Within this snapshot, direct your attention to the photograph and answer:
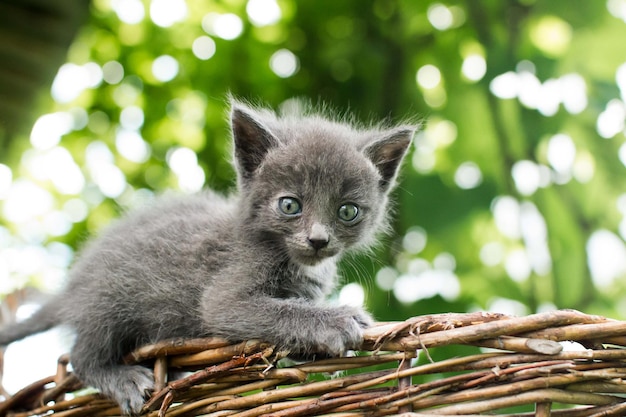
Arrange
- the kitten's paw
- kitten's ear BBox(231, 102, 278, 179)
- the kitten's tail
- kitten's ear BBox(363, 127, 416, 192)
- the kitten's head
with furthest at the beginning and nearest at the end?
the kitten's tail
kitten's ear BBox(363, 127, 416, 192)
kitten's ear BBox(231, 102, 278, 179)
the kitten's head
the kitten's paw

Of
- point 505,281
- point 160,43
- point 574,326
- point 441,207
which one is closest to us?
point 574,326

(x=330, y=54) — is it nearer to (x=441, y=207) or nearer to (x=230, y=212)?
(x=441, y=207)

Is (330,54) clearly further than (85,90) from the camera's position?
No

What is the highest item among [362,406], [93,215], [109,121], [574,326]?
[109,121]

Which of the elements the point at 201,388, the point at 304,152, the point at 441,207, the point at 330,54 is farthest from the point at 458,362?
the point at 330,54

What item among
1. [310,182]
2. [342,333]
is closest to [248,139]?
[310,182]

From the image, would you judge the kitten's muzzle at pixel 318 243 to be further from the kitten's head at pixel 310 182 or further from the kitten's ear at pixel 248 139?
the kitten's ear at pixel 248 139

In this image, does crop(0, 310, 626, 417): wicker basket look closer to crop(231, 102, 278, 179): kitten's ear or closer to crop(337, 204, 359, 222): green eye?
→ crop(337, 204, 359, 222): green eye


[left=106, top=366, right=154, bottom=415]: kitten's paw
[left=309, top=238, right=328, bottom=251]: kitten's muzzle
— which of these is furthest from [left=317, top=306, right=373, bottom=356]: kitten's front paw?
[left=106, top=366, right=154, bottom=415]: kitten's paw

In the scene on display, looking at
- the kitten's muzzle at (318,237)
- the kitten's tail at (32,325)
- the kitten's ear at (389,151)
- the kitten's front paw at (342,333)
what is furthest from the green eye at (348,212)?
the kitten's tail at (32,325)

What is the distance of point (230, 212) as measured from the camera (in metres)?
3.29

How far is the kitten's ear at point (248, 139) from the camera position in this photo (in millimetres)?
3039

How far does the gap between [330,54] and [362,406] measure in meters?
3.27

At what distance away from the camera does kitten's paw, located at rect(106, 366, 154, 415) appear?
2.59 m
